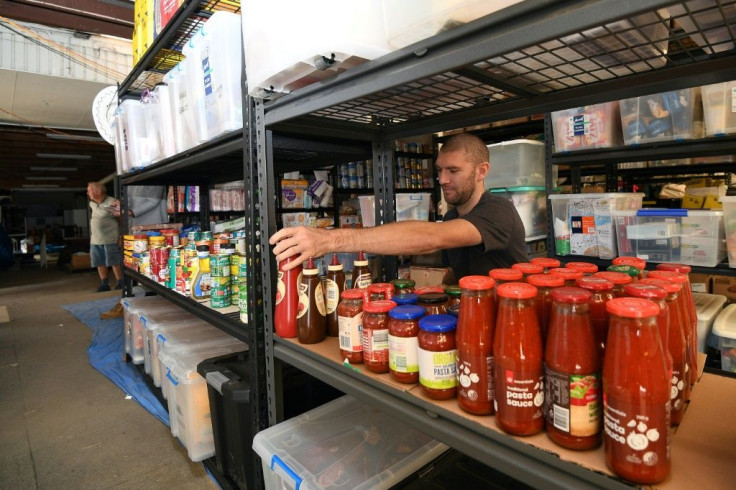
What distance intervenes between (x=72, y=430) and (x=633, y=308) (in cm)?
302

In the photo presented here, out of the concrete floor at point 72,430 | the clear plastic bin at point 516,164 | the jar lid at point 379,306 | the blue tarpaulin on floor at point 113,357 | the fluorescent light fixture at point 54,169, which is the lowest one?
the concrete floor at point 72,430

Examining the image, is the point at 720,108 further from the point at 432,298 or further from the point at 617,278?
the point at 432,298

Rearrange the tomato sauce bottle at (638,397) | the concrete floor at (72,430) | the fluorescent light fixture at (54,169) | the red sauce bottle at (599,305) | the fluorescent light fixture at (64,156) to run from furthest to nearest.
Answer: the fluorescent light fixture at (54,169) < the fluorescent light fixture at (64,156) < the concrete floor at (72,430) < the red sauce bottle at (599,305) < the tomato sauce bottle at (638,397)

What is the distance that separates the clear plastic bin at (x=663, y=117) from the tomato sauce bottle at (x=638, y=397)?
6.45 ft

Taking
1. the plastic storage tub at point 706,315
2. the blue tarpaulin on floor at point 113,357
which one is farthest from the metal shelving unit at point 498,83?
the blue tarpaulin on floor at point 113,357

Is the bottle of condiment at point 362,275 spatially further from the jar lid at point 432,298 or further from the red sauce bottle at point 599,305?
the red sauce bottle at point 599,305

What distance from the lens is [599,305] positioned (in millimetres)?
646

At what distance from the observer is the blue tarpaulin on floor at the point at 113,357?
9.00 feet

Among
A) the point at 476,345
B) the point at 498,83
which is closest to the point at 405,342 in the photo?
the point at 476,345

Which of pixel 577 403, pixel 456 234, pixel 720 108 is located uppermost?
pixel 720 108

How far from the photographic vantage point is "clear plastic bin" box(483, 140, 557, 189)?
3.08 meters

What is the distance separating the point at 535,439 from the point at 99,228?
681 centimetres

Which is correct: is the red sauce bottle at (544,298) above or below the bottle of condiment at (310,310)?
Result: above

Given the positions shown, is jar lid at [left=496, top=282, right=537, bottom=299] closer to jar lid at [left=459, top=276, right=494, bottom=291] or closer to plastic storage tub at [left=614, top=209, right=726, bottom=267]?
jar lid at [left=459, top=276, right=494, bottom=291]
